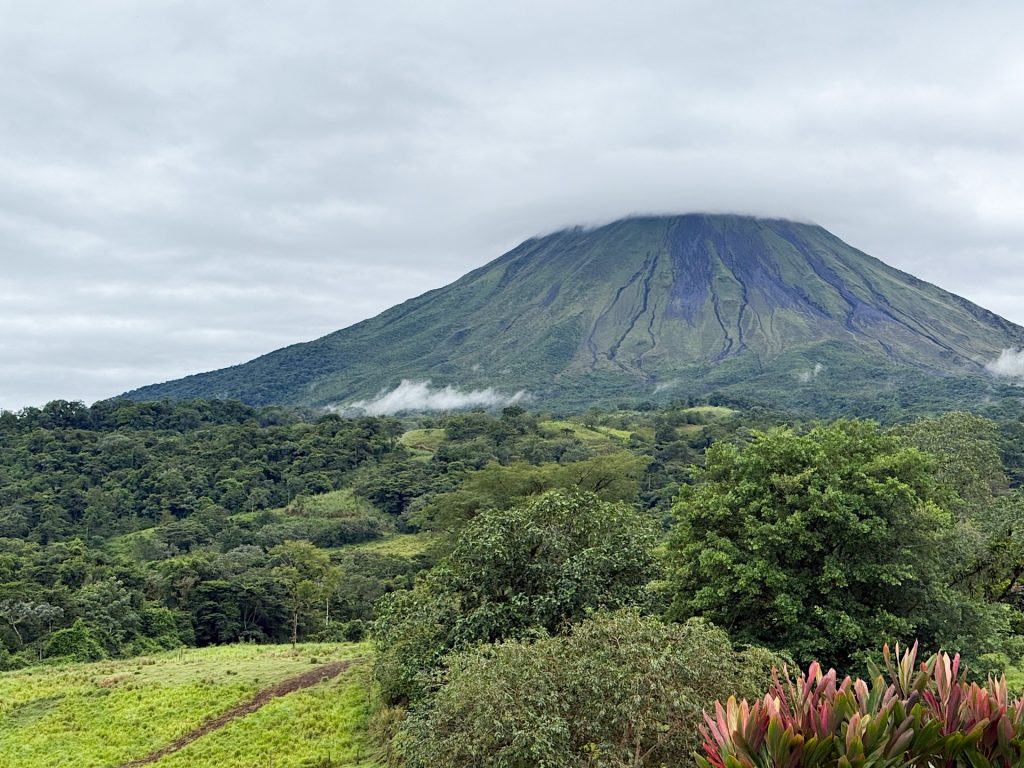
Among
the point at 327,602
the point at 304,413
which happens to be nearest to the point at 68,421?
the point at 304,413

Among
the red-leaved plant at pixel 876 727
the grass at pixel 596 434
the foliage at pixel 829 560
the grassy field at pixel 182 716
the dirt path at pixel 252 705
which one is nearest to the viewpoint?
the red-leaved plant at pixel 876 727

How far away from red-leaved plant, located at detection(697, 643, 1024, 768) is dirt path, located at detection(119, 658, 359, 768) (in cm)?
1612

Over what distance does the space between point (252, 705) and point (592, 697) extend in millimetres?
12369

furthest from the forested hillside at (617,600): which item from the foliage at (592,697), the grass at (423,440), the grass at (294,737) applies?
the grass at (423,440)

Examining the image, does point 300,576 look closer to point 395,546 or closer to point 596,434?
point 395,546

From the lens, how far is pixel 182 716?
1891 centimetres

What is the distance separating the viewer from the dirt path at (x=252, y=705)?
17.0m

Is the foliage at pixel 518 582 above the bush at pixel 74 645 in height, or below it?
above

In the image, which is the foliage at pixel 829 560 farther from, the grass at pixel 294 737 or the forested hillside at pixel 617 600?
the grass at pixel 294 737

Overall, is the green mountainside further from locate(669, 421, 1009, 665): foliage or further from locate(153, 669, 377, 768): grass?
locate(153, 669, 377, 768): grass

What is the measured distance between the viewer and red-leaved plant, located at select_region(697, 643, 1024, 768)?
13.5ft

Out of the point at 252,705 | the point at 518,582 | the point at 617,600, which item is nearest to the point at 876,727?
the point at 617,600

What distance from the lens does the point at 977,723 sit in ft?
14.3

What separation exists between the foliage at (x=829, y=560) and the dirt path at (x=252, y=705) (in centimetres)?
1047
